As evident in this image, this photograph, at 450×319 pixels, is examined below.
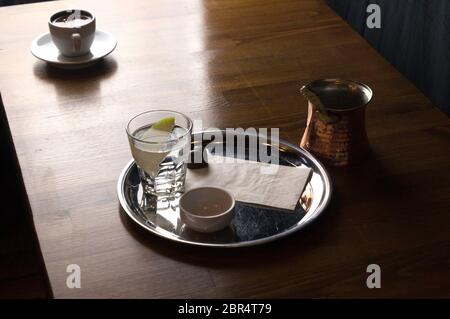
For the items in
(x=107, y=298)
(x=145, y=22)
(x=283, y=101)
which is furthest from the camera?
(x=145, y=22)

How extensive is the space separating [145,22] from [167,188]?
0.63m

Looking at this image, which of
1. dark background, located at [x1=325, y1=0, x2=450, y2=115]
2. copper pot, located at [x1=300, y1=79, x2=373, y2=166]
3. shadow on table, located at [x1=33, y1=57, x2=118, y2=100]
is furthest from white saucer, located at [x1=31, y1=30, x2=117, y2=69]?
dark background, located at [x1=325, y1=0, x2=450, y2=115]

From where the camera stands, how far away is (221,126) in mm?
1142

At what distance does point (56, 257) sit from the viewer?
874 millimetres

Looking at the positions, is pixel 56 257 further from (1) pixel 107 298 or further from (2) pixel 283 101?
(2) pixel 283 101

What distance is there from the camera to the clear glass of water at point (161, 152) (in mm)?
957

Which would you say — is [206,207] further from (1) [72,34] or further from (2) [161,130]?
(1) [72,34]

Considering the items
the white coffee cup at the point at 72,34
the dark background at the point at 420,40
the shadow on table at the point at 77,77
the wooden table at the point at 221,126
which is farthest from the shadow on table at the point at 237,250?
the dark background at the point at 420,40

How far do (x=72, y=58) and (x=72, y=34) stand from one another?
0.16 feet

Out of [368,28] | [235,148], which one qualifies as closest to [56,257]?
[235,148]

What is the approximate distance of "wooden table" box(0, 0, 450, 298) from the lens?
0.85 metres

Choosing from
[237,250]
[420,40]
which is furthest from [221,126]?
[420,40]

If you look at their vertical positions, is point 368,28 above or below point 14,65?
below

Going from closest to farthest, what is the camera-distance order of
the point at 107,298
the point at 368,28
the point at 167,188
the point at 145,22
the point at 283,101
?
the point at 107,298 → the point at 167,188 → the point at 283,101 → the point at 145,22 → the point at 368,28
